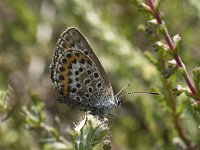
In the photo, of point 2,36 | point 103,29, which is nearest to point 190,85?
point 103,29

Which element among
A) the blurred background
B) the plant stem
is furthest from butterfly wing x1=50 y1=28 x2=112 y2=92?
the blurred background

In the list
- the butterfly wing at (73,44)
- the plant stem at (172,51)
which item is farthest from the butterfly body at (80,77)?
the plant stem at (172,51)

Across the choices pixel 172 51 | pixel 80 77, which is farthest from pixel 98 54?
pixel 172 51

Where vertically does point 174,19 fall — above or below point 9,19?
below

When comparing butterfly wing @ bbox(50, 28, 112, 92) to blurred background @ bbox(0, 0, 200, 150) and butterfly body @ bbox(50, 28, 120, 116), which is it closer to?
butterfly body @ bbox(50, 28, 120, 116)

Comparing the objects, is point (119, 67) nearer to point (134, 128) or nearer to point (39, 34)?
point (134, 128)

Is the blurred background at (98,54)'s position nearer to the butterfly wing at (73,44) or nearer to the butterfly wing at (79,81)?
the butterfly wing at (79,81)
